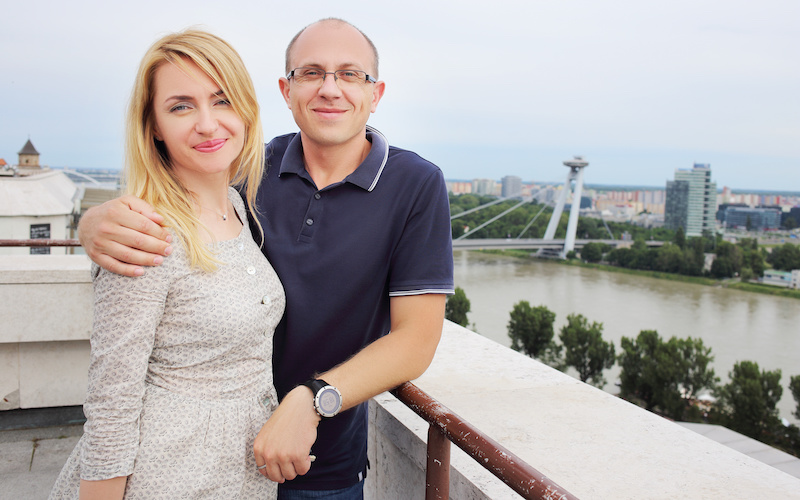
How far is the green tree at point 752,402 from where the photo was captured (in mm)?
13539

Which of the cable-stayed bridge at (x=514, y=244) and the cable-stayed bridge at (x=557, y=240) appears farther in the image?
the cable-stayed bridge at (x=557, y=240)

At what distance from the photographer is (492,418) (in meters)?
1.21

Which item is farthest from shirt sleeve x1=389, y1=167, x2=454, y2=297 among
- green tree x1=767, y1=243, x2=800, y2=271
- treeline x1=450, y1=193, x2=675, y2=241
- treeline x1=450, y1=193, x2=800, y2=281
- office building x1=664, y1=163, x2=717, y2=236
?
office building x1=664, y1=163, x2=717, y2=236

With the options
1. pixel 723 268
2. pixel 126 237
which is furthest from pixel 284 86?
pixel 723 268

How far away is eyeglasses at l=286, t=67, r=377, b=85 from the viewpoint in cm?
94

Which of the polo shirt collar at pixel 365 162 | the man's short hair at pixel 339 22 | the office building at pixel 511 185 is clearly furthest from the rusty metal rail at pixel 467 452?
the office building at pixel 511 185

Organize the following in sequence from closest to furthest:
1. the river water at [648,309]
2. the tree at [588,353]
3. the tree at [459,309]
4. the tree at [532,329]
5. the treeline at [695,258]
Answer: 1. the tree at [588,353]
2. the tree at [532,329]
3. the tree at [459,309]
4. the river water at [648,309]
5. the treeline at [695,258]

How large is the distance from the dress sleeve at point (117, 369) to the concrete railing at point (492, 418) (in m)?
0.50

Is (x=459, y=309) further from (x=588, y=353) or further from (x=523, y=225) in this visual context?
(x=523, y=225)

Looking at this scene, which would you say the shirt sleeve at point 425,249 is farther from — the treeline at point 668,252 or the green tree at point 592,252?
the green tree at point 592,252

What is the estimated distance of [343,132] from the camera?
942 millimetres

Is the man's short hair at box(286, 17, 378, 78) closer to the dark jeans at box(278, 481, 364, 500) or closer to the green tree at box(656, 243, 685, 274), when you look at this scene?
the dark jeans at box(278, 481, 364, 500)

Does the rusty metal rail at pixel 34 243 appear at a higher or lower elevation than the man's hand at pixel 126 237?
lower

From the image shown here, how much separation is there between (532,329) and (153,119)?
706 inches
